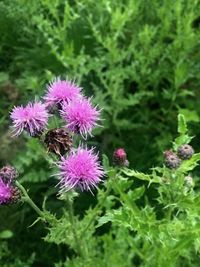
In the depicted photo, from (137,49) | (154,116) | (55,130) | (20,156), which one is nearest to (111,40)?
(137,49)

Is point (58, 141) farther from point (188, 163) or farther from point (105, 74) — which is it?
point (105, 74)

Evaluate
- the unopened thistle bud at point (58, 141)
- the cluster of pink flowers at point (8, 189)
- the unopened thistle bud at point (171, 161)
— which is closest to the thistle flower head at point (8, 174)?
the cluster of pink flowers at point (8, 189)

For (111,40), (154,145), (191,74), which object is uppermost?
(111,40)

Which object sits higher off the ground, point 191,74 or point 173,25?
point 173,25

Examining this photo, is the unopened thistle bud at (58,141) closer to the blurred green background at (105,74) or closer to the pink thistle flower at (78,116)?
the pink thistle flower at (78,116)

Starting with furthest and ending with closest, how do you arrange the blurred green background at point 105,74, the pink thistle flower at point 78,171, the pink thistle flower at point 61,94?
the blurred green background at point 105,74 → the pink thistle flower at point 61,94 → the pink thistle flower at point 78,171

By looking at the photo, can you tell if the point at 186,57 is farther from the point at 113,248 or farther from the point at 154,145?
the point at 113,248
